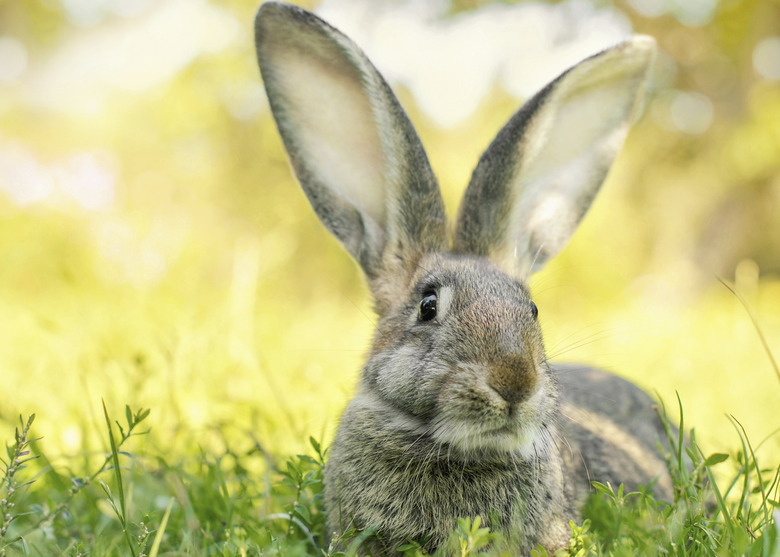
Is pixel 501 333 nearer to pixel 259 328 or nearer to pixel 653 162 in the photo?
pixel 259 328

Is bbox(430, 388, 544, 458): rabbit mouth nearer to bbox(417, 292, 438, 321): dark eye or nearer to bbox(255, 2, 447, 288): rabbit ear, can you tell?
bbox(417, 292, 438, 321): dark eye

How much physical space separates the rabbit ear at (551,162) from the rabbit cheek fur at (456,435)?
0.85m

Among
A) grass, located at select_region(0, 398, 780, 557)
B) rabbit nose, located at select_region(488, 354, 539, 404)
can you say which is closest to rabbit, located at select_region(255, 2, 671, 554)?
rabbit nose, located at select_region(488, 354, 539, 404)

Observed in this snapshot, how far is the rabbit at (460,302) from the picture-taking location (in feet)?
7.90

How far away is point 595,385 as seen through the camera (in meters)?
3.87

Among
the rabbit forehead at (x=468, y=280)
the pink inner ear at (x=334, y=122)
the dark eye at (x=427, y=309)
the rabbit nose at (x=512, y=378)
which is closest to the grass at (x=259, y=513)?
the rabbit nose at (x=512, y=378)

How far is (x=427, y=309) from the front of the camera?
276 cm

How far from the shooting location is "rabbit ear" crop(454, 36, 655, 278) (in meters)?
3.45

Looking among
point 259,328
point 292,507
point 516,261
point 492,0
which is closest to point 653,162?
point 492,0

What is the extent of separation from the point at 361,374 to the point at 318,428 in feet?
3.72

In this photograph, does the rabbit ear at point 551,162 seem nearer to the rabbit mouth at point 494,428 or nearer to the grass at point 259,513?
the rabbit mouth at point 494,428

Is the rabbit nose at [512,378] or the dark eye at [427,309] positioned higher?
the dark eye at [427,309]

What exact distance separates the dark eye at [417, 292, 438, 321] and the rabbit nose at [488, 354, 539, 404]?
1.69 ft

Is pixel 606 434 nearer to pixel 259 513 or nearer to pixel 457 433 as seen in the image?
pixel 457 433
